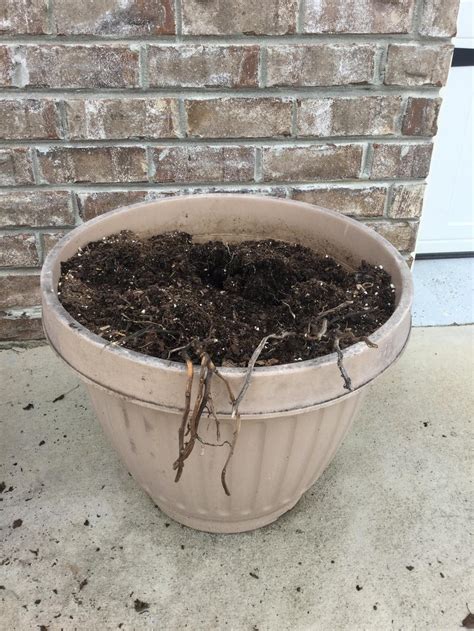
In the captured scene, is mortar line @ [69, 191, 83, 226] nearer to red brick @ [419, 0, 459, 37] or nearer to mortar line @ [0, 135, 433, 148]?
mortar line @ [0, 135, 433, 148]

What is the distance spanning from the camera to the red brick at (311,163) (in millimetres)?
1417

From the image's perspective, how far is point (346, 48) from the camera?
1294 mm

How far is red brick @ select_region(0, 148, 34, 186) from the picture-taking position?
137 cm

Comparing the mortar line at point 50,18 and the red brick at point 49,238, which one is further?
the red brick at point 49,238

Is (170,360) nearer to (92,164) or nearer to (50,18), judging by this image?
(92,164)

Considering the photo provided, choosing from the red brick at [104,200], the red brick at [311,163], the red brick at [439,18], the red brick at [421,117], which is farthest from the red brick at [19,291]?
the red brick at [439,18]

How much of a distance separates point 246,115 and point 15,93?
529 millimetres

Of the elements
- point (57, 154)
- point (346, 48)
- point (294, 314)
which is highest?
point (346, 48)

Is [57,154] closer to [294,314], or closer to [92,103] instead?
[92,103]

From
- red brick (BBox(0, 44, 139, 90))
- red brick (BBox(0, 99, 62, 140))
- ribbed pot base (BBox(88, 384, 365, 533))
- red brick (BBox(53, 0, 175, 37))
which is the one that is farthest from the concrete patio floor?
red brick (BBox(53, 0, 175, 37))

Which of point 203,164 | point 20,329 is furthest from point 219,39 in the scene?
point 20,329

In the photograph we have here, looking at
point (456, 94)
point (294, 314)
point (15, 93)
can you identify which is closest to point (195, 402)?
point (294, 314)

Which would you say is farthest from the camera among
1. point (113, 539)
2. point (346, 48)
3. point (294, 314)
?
point (346, 48)

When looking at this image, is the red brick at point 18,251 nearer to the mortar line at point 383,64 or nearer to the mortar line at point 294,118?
the mortar line at point 294,118
